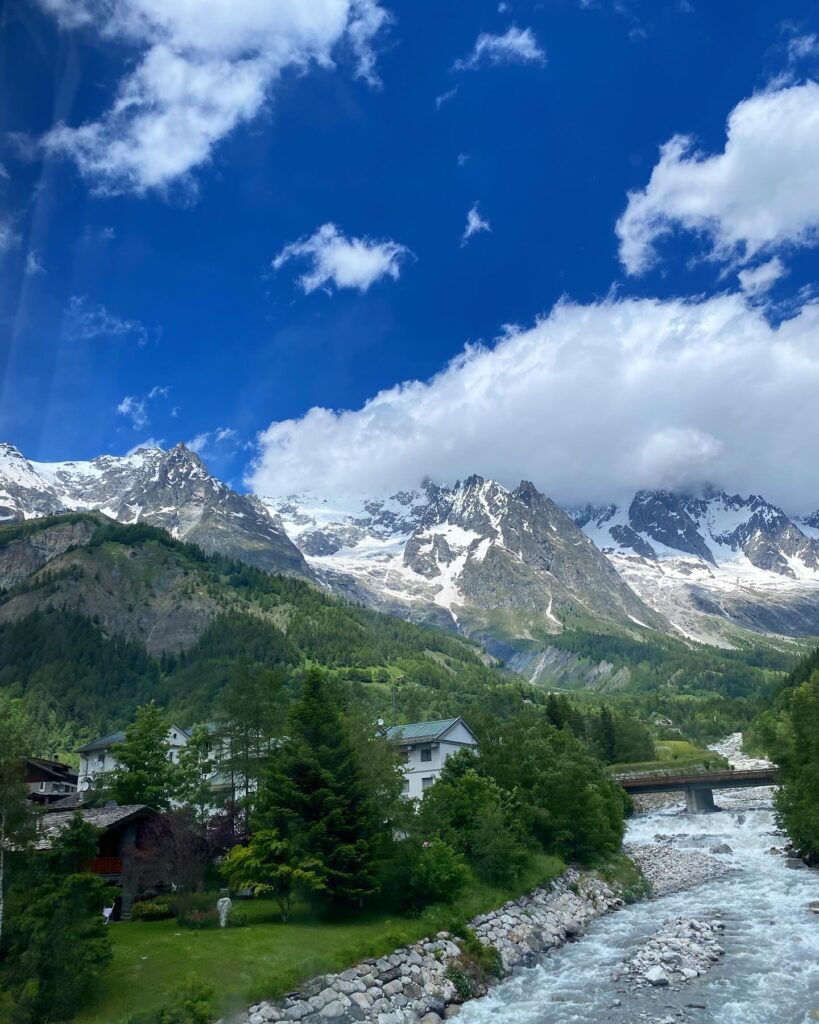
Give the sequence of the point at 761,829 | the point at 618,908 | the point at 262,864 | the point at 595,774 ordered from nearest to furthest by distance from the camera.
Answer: the point at 262,864, the point at 618,908, the point at 595,774, the point at 761,829

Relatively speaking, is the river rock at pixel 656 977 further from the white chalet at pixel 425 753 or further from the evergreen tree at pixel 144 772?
the white chalet at pixel 425 753

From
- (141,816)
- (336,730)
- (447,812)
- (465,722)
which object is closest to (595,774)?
(465,722)

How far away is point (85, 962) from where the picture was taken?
2889cm

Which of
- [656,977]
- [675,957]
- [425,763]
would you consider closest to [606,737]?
[425,763]

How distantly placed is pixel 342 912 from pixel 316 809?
5.86 m

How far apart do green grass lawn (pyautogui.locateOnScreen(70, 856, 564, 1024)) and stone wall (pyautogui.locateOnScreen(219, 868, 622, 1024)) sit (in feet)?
2.22

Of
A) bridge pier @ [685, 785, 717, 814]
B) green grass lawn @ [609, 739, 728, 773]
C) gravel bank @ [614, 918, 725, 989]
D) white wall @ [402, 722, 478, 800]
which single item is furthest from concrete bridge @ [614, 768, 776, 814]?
gravel bank @ [614, 918, 725, 989]

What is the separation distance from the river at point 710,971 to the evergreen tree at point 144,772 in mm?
32404

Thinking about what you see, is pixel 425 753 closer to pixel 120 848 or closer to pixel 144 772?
pixel 144 772

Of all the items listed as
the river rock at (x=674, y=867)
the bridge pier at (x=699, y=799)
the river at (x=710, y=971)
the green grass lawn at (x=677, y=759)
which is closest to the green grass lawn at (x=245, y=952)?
the river at (x=710, y=971)

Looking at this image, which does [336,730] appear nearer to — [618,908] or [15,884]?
[15,884]

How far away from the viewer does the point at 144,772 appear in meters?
60.0

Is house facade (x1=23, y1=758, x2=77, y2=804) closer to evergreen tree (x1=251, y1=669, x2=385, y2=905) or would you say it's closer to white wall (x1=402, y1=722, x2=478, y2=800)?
white wall (x1=402, y1=722, x2=478, y2=800)

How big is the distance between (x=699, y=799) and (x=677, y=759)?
45245 mm
